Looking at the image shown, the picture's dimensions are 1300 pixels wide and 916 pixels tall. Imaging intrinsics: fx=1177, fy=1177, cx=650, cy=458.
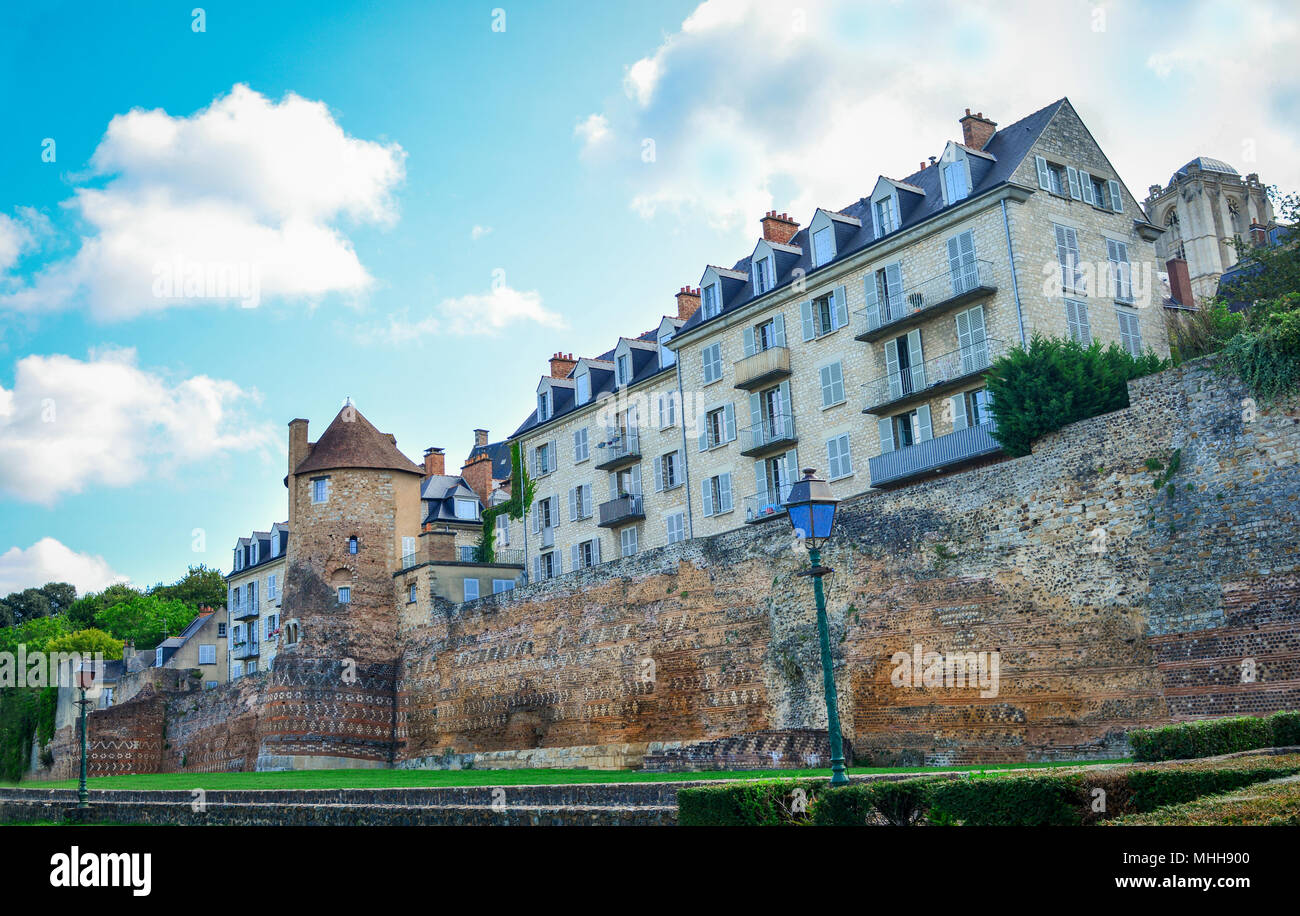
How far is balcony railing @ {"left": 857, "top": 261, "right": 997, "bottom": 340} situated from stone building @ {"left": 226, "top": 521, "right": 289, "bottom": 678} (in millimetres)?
43137

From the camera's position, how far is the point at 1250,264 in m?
36.8

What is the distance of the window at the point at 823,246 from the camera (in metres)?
39.8

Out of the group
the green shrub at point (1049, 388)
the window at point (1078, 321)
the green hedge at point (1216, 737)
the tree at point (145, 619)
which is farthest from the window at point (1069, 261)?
the tree at point (145, 619)

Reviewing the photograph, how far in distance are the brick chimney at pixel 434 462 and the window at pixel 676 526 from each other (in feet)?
75.4

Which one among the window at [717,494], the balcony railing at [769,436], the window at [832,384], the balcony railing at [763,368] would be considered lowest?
the window at [717,494]

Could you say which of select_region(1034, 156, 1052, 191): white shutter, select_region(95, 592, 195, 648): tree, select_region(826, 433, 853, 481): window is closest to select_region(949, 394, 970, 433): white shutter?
select_region(826, 433, 853, 481): window

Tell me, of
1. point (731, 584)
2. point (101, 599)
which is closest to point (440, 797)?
point (731, 584)

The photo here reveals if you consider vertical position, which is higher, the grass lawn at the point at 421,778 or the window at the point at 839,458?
the window at the point at 839,458

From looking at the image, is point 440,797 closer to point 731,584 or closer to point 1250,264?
point 731,584

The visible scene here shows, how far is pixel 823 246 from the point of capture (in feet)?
132

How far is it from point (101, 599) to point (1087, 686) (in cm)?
9574

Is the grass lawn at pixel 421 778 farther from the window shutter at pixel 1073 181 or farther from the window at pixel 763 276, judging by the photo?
the window shutter at pixel 1073 181

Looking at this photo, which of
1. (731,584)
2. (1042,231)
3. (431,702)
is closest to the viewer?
(731,584)

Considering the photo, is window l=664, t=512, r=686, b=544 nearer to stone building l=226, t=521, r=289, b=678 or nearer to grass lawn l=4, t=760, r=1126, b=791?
grass lawn l=4, t=760, r=1126, b=791
